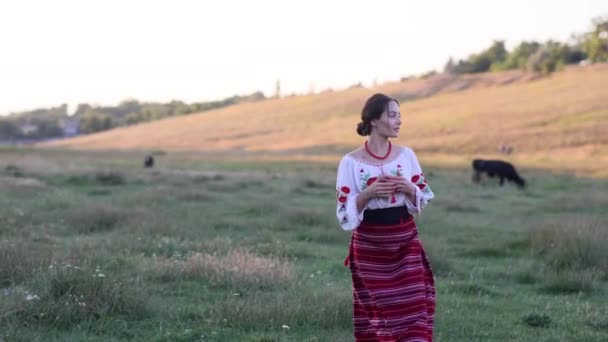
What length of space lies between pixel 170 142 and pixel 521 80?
125 feet

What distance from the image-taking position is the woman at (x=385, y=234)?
14.9 feet

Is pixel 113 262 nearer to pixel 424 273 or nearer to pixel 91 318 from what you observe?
pixel 91 318

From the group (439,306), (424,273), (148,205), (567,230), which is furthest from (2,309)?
(148,205)

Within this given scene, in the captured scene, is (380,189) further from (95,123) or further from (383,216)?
(95,123)

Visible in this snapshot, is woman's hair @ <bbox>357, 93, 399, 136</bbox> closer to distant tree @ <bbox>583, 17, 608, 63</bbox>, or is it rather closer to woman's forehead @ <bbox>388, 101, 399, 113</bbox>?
woman's forehead @ <bbox>388, 101, 399, 113</bbox>

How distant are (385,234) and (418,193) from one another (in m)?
0.32

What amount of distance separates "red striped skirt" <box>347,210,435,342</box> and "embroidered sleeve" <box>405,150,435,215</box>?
8cm

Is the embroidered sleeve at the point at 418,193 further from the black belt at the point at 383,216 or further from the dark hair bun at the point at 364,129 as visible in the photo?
the dark hair bun at the point at 364,129

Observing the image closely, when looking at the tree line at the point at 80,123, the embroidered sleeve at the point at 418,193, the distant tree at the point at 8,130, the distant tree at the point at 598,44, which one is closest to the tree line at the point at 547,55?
the distant tree at the point at 598,44

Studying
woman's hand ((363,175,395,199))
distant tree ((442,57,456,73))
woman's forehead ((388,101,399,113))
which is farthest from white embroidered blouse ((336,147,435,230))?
distant tree ((442,57,456,73))

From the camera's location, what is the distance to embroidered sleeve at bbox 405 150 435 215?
15.2 feet

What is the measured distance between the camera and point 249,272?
770 centimetres

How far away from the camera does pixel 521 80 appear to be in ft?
266

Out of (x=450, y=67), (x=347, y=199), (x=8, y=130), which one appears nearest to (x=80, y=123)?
(x=8, y=130)
